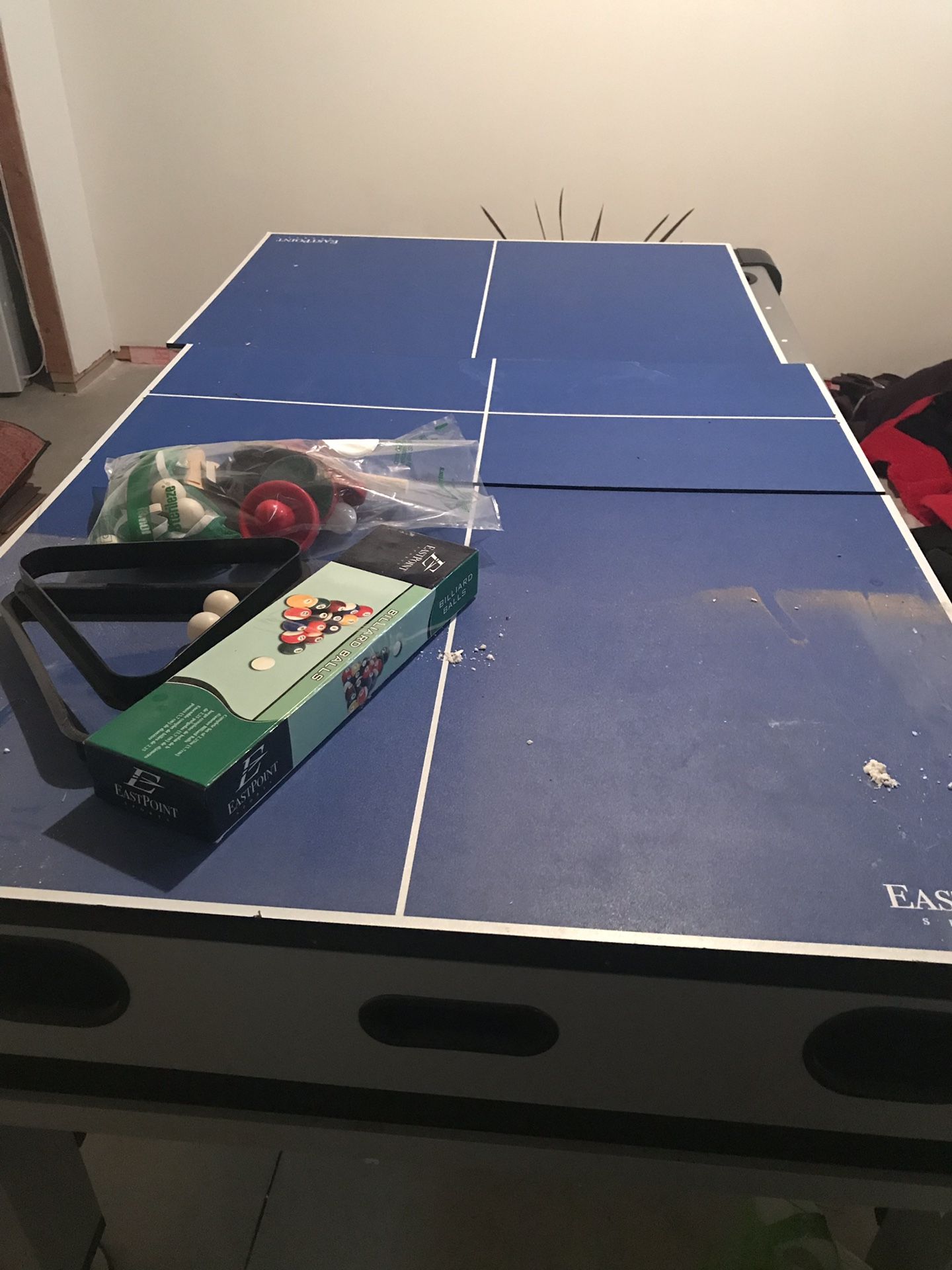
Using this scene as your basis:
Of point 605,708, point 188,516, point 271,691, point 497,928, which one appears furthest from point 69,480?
point 497,928

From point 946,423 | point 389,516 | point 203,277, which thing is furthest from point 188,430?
point 203,277

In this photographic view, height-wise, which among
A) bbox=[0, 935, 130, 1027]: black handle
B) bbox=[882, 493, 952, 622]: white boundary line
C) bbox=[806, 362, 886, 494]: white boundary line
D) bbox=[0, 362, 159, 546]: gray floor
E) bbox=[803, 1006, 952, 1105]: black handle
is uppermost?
bbox=[806, 362, 886, 494]: white boundary line

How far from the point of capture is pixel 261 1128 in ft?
2.83

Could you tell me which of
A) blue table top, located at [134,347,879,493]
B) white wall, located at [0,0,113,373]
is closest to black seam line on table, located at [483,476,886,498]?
blue table top, located at [134,347,879,493]

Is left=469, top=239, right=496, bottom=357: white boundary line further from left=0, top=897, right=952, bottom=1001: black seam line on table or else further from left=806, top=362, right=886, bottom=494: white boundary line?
left=0, top=897, right=952, bottom=1001: black seam line on table

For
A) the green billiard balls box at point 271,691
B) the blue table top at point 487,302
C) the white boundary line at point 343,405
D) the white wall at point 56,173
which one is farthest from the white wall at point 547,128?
the green billiard balls box at point 271,691

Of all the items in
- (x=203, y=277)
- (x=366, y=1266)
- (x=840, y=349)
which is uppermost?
(x=203, y=277)

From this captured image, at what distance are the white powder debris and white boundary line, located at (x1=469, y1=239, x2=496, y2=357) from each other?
4.08 feet

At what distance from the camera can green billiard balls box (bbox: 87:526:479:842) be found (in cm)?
76

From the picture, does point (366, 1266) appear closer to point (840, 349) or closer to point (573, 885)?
point (573, 885)

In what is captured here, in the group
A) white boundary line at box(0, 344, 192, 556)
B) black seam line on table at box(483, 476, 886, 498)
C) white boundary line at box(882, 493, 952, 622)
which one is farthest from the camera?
black seam line on table at box(483, 476, 886, 498)

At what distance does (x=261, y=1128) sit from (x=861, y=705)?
27.9 inches

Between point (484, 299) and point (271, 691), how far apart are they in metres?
1.61

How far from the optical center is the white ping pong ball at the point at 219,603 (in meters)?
→ 1.03
